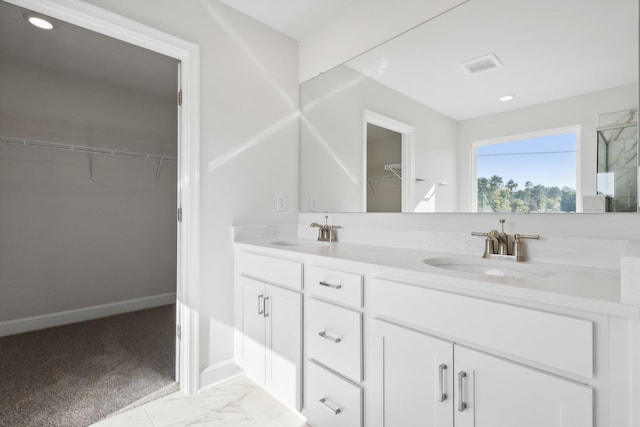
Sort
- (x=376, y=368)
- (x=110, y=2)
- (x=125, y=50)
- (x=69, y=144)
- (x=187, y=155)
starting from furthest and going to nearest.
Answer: (x=69, y=144), (x=125, y=50), (x=187, y=155), (x=110, y=2), (x=376, y=368)

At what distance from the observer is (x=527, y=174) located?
4.50ft

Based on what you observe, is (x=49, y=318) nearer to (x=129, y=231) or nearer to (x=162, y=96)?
(x=129, y=231)

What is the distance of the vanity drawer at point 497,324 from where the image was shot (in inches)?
30.5

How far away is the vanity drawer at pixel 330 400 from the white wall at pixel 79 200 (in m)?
2.64

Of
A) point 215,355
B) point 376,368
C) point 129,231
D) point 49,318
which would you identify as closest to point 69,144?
point 129,231

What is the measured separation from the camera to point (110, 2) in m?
1.54

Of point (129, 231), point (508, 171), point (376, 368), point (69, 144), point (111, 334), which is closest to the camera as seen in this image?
point (376, 368)

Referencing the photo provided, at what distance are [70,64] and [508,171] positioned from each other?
3433mm

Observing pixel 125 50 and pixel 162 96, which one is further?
pixel 162 96

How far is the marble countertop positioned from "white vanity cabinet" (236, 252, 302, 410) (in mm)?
294

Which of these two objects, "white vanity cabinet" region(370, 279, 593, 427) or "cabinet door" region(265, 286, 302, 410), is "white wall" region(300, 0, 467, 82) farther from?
"cabinet door" region(265, 286, 302, 410)

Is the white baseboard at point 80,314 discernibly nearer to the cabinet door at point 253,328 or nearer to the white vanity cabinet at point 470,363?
the cabinet door at point 253,328

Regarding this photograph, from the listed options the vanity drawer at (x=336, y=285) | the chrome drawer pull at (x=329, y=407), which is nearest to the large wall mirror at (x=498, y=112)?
the vanity drawer at (x=336, y=285)

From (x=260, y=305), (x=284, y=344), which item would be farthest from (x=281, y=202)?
(x=284, y=344)
